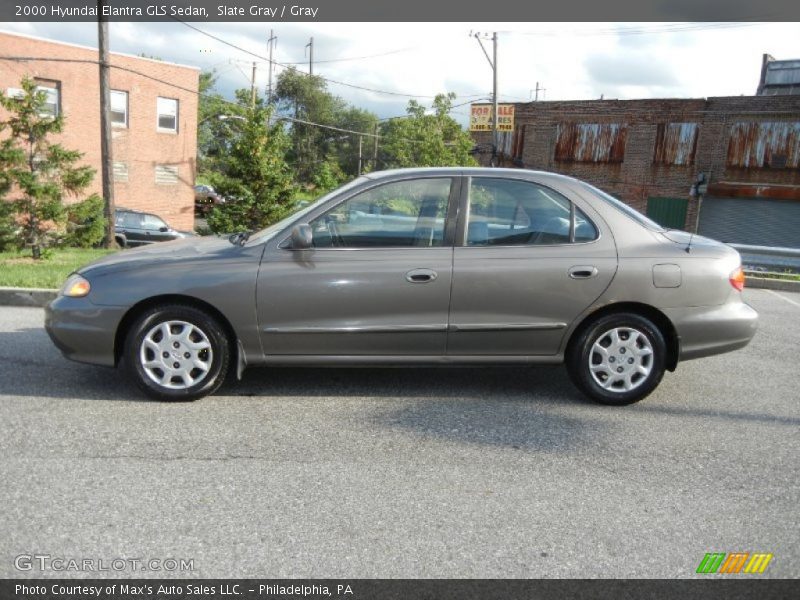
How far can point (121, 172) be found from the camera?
32688 millimetres

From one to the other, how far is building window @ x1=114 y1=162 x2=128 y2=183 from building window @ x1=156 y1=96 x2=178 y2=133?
2581 millimetres

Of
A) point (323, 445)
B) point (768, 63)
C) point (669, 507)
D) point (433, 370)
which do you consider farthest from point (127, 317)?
point (768, 63)

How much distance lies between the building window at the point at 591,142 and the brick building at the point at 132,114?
18.5 metres

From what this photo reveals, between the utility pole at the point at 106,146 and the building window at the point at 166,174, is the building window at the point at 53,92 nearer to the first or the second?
the building window at the point at 166,174

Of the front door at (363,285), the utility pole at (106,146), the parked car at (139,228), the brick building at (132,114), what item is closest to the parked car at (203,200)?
the brick building at (132,114)

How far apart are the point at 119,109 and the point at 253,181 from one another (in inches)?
692

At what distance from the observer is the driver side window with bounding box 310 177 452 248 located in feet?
16.1

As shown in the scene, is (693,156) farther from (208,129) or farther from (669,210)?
(208,129)

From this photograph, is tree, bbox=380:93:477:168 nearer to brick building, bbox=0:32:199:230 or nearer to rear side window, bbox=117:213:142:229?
brick building, bbox=0:32:199:230

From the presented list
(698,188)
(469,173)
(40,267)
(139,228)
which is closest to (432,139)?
(698,188)

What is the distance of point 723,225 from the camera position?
3325cm

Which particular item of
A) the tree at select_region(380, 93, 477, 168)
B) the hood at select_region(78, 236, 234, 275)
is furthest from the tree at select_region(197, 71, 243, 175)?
the hood at select_region(78, 236, 234, 275)

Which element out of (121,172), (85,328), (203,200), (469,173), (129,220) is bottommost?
(129,220)

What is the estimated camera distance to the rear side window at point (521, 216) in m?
4.96
